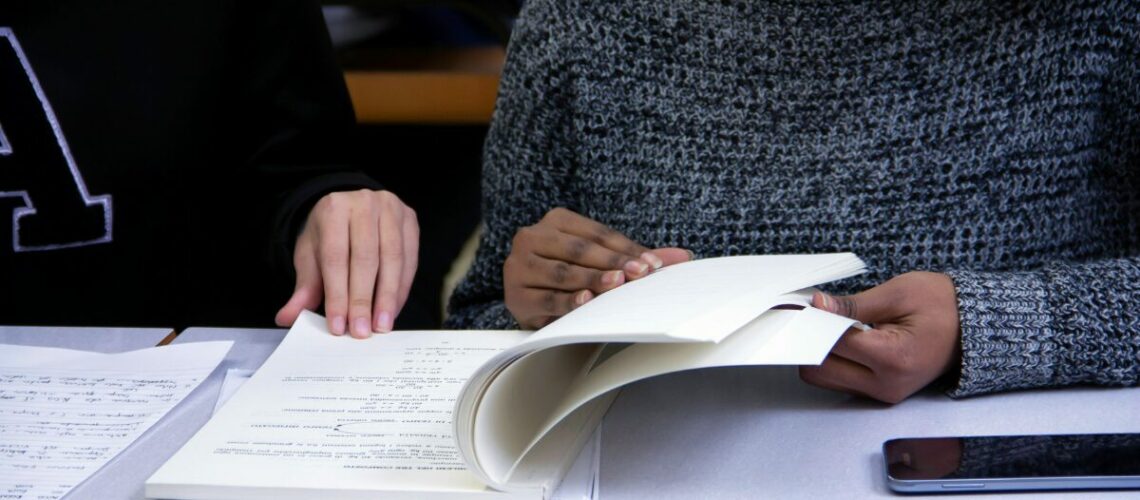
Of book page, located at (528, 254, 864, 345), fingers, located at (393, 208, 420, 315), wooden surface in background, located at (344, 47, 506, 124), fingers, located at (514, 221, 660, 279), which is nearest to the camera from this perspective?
book page, located at (528, 254, 864, 345)

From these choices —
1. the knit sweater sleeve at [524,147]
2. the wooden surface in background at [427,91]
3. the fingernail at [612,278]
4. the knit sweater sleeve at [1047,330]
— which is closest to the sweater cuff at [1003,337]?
the knit sweater sleeve at [1047,330]

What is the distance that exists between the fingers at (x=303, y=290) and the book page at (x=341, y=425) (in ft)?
0.08

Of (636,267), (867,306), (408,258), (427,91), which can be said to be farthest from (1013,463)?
(427,91)

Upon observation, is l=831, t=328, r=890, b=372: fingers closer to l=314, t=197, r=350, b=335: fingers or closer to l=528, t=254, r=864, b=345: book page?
l=528, t=254, r=864, b=345: book page

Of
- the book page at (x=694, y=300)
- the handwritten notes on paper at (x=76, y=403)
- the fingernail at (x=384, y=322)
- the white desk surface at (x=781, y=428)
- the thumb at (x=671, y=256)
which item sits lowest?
the handwritten notes on paper at (x=76, y=403)

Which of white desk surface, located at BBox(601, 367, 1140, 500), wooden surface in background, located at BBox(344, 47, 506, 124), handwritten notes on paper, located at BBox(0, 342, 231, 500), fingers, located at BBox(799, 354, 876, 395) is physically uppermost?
fingers, located at BBox(799, 354, 876, 395)

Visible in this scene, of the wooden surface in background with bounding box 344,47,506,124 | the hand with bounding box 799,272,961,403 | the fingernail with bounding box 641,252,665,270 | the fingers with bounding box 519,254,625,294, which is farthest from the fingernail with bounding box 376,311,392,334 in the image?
the wooden surface in background with bounding box 344,47,506,124

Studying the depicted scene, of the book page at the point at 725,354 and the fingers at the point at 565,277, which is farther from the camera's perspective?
the fingers at the point at 565,277

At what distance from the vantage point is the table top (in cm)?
58

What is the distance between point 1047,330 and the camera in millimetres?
673

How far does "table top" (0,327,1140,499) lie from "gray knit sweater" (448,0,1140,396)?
183 mm

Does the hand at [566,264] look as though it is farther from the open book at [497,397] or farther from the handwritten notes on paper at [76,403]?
the handwritten notes on paper at [76,403]

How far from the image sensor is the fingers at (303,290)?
2.63ft

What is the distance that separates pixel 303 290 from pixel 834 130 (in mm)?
461
